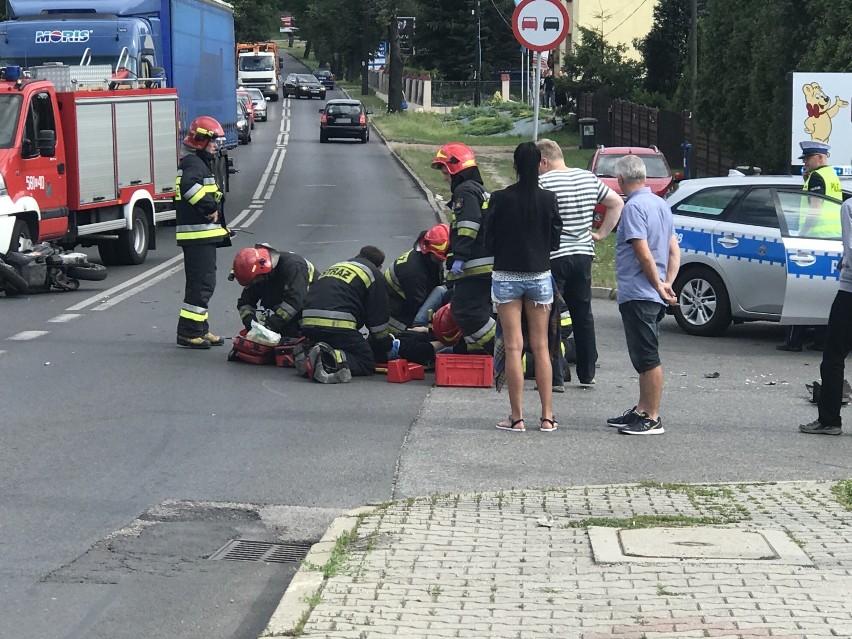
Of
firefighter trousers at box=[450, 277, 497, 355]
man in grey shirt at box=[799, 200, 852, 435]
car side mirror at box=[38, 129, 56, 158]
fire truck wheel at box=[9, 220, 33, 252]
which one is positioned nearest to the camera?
man in grey shirt at box=[799, 200, 852, 435]

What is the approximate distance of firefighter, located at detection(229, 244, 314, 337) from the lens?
11.4 metres

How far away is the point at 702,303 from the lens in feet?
45.8

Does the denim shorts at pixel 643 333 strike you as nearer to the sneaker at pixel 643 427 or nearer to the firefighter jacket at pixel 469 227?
the sneaker at pixel 643 427

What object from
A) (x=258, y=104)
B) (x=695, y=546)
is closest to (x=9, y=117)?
(x=695, y=546)

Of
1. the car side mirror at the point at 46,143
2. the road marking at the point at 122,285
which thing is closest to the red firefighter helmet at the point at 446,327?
the road marking at the point at 122,285

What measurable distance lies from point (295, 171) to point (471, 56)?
140ft

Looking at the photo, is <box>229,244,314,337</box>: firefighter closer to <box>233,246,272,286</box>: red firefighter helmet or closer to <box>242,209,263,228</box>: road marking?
<box>233,246,272,286</box>: red firefighter helmet

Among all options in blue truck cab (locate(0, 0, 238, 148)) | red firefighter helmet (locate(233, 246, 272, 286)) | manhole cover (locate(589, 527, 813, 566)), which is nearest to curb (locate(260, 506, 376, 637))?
manhole cover (locate(589, 527, 813, 566))

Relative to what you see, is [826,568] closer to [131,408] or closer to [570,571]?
[570,571]

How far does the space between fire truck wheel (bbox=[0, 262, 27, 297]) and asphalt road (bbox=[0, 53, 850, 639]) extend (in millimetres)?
1395

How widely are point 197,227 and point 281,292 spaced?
1344mm

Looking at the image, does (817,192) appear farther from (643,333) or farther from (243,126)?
(243,126)

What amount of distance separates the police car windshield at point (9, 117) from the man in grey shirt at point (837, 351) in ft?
36.8

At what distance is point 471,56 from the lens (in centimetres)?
8312
